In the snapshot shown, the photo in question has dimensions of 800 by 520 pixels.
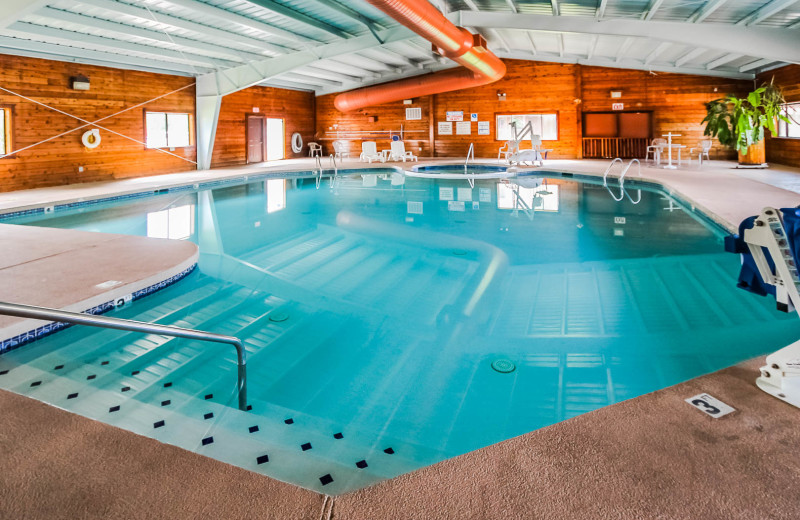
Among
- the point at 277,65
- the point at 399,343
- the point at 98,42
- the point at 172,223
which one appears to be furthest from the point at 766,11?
the point at 98,42

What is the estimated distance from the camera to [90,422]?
152 cm

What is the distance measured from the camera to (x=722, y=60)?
10.3 meters

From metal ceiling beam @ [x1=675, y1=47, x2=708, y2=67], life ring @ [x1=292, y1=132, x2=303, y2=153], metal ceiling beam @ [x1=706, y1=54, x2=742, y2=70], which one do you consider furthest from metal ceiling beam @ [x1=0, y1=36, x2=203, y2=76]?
metal ceiling beam @ [x1=706, y1=54, x2=742, y2=70]

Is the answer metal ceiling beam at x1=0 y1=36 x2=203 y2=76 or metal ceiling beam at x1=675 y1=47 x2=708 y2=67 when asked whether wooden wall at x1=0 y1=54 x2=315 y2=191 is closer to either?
metal ceiling beam at x1=0 y1=36 x2=203 y2=76

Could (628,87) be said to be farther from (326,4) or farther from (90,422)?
(90,422)

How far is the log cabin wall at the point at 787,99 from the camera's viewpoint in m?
9.42

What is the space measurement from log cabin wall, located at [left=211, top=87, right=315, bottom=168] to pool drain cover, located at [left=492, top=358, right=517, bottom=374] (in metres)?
11.5

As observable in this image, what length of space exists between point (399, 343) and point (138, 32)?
7399 mm

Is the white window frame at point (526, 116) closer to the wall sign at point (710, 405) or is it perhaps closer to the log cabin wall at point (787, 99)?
the log cabin wall at point (787, 99)

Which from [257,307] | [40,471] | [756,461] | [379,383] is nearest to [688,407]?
[756,461]

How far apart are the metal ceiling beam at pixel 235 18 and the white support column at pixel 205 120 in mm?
3169

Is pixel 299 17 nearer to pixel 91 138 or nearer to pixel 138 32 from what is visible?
pixel 138 32

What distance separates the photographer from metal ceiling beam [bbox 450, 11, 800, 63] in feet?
21.6

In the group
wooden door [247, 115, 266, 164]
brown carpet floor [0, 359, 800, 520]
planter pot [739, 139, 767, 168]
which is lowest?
brown carpet floor [0, 359, 800, 520]
